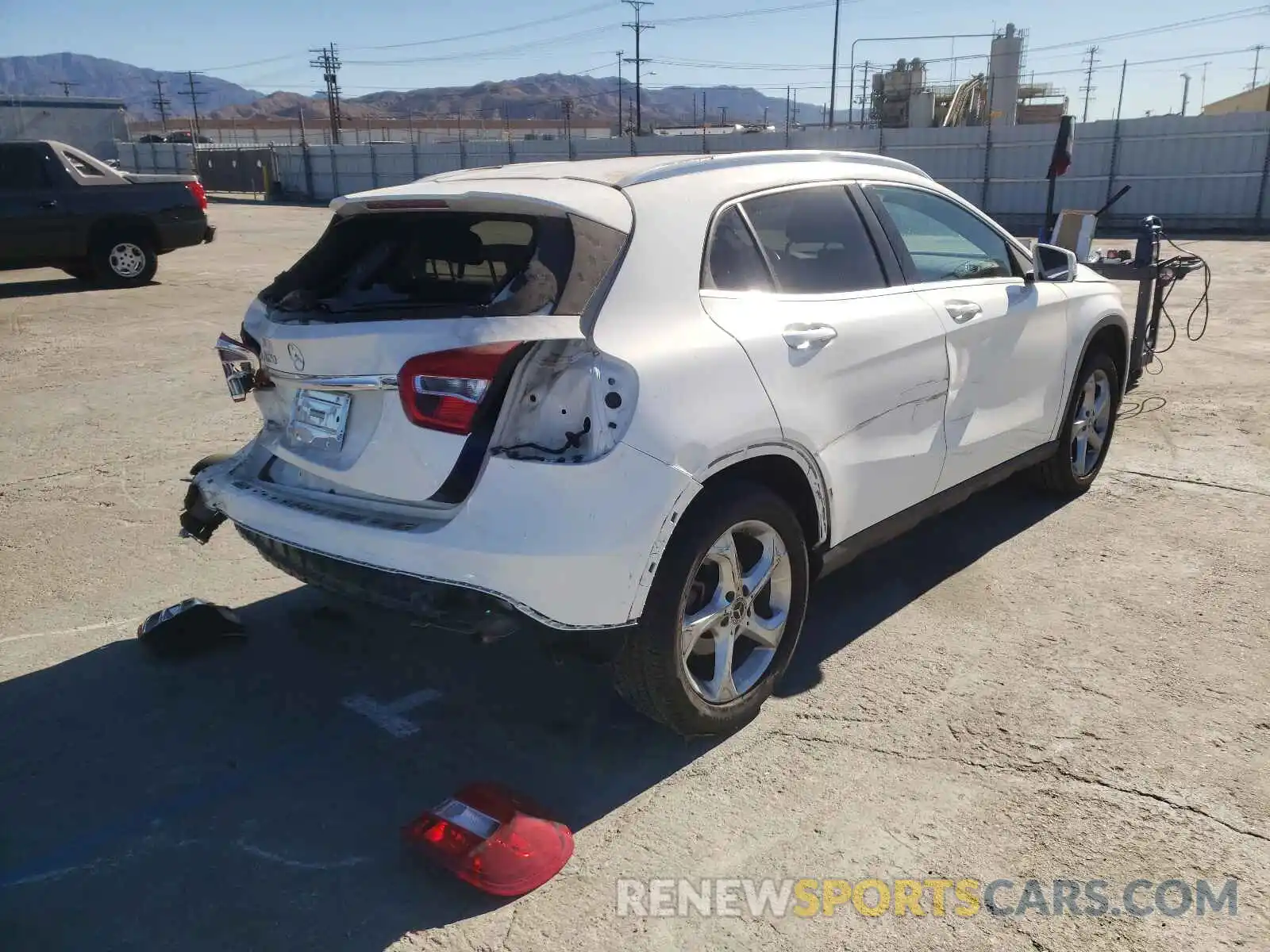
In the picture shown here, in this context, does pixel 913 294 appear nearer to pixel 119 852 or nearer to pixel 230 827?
pixel 230 827

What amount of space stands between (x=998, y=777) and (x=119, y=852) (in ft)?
8.24

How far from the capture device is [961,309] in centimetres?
410

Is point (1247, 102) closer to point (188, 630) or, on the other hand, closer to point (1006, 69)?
point (1006, 69)

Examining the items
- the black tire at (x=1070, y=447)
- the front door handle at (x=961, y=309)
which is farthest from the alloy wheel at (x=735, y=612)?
the black tire at (x=1070, y=447)

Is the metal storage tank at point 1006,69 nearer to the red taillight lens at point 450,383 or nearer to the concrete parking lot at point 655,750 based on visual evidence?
the concrete parking lot at point 655,750

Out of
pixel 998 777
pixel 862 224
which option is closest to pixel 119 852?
pixel 998 777

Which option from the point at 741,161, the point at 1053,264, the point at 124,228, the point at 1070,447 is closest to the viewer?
the point at 741,161

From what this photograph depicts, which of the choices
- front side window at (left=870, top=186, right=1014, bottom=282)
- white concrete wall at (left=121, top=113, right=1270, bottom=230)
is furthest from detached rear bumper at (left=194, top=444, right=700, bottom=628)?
white concrete wall at (left=121, top=113, right=1270, bottom=230)

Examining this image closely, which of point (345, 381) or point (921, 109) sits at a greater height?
point (921, 109)

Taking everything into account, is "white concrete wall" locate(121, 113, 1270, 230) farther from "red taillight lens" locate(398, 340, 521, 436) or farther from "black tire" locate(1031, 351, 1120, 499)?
"red taillight lens" locate(398, 340, 521, 436)

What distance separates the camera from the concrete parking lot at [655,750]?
2557 millimetres

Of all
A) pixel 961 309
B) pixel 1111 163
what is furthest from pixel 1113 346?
pixel 1111 163

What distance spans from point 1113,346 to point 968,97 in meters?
42.7

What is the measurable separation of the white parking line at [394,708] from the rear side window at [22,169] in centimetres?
1243
